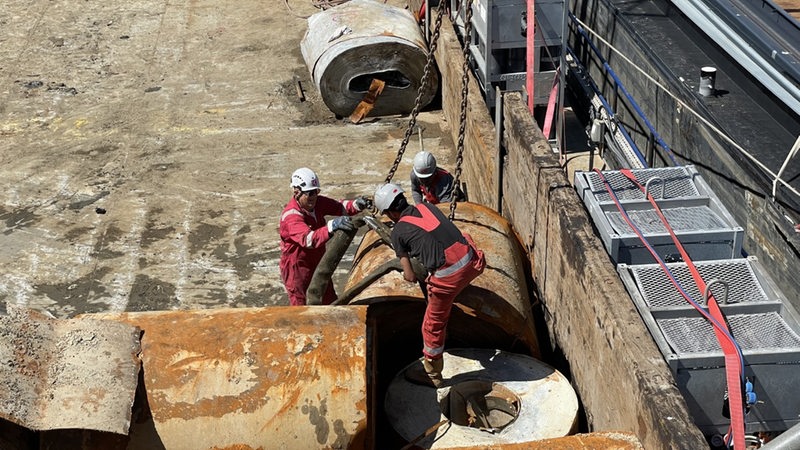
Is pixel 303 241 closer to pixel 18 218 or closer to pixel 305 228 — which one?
pixel 305 228

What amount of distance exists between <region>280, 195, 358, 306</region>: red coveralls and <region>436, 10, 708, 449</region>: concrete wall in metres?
1.56

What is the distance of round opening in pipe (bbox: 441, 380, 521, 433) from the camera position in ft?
20.6

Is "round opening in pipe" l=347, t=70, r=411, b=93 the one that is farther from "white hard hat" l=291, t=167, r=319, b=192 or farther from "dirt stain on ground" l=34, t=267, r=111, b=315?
"white hard hat" l=291, t=167, r=319, b=192

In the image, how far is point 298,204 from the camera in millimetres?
7215

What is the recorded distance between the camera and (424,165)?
794 cm

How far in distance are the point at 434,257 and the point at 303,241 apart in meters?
1.44

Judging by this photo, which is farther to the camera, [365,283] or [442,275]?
[365,283]

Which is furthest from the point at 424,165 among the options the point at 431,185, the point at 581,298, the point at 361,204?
the point at 581,298

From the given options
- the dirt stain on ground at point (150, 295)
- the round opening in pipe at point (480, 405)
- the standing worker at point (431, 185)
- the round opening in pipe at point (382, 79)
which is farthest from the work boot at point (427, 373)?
the round opening in pipe at point (382, 79)

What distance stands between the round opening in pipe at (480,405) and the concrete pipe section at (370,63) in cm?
644

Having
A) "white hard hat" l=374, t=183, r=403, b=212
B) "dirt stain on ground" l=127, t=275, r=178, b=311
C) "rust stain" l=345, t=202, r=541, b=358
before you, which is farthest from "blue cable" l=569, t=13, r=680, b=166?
"dirt stain on ground" l=127, t=275, r=178, b=311

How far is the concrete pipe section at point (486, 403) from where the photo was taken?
589 cm

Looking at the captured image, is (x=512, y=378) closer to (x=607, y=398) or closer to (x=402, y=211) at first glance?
(x=607, y=398)

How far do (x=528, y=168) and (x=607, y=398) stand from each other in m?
2.44
